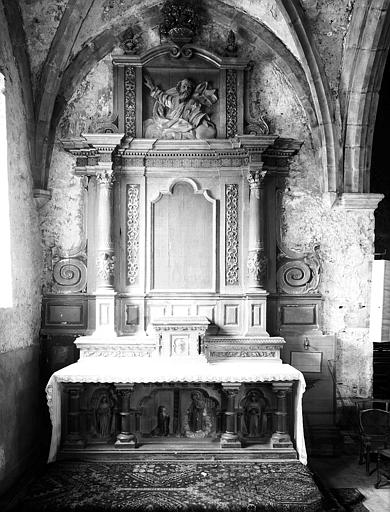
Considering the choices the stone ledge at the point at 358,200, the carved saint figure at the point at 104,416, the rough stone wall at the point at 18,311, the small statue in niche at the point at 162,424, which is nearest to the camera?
the rough stone wall at the point at 18,311

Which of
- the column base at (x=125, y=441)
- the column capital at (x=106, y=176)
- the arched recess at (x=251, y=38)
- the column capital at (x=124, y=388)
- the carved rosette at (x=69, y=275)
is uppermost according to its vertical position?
Answer: the arched recess at (x=251, y=38)

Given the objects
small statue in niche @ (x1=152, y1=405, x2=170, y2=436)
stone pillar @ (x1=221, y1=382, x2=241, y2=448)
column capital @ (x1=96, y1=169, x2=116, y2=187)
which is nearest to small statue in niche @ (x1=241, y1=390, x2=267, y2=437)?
stone pillar @ (x1=221, y1=382, x2=241, y2=448)

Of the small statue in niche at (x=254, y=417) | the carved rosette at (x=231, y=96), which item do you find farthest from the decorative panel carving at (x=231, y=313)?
the carved rosette at (x=231, y=96)

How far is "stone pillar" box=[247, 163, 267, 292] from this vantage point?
23.9ft

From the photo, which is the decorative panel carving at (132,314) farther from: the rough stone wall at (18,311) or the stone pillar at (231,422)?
the stone pillar at (231,422)

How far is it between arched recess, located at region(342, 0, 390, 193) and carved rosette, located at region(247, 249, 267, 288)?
4.87 ft

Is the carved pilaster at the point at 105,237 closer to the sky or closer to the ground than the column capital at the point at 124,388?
closer to the sky

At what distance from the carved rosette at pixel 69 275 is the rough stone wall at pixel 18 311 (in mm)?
257

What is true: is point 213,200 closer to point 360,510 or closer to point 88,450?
point 88,450

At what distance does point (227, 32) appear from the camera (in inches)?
304

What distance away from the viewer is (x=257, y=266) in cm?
728

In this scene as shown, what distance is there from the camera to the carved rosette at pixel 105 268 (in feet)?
23.8

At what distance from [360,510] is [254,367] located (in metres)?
1.93

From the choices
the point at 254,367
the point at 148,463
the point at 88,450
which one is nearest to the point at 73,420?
the point at 88,450
